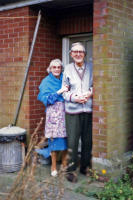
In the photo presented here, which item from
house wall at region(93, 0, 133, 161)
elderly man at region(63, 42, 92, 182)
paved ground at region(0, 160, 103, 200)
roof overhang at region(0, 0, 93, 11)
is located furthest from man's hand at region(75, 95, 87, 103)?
roof overhang at region(0, 0, 93, 11)

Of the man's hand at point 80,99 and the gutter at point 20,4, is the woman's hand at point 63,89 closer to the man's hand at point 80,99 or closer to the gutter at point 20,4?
the man's hand at point 80,99

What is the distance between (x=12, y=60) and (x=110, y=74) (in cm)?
205

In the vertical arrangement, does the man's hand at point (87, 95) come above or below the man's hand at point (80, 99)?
above

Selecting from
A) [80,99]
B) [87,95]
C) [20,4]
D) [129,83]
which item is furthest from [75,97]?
[20,4]

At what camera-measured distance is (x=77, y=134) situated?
182 inches

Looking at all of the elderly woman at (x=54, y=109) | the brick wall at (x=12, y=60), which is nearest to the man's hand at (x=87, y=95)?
the elderly woman at (x=54, y=109)

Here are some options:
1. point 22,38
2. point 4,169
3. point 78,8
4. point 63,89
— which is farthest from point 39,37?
point 4,169

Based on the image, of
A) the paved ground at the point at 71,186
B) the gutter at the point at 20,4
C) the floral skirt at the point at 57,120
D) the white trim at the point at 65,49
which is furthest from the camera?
the white trim at the point at 65,49

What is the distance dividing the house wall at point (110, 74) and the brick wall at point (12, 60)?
152 centimetres

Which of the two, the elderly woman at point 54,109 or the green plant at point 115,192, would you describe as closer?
the green plant at point 115,192

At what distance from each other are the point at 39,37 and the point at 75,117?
1.75 m

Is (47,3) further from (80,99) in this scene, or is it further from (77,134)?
(77,134)

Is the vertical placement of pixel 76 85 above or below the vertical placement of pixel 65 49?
below

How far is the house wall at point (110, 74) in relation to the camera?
4.31m
